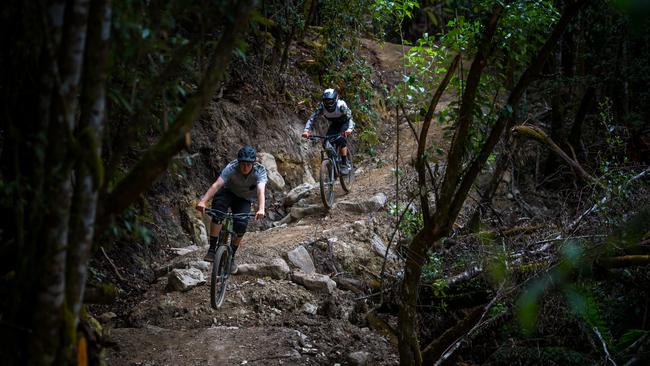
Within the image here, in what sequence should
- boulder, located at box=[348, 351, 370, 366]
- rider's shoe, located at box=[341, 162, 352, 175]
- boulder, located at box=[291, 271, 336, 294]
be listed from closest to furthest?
1. boulder, located at box=[348, 351, 370, 366]
2. boulder, located at box=[291, 271, 336, 294]
3. rider's shoe, located at box=[341, 162, 352, 175]

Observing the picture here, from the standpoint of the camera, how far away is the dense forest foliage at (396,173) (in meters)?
3.11

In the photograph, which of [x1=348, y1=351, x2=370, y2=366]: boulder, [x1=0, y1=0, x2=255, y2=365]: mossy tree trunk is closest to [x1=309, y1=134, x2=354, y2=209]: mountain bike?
[x1=348, y1=351, x2=370, y2=366]: boulder

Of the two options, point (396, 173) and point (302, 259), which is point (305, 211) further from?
point (396, 173)

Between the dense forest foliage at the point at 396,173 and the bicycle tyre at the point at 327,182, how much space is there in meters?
1.33

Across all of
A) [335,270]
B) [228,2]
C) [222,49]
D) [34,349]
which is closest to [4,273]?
[34,349]

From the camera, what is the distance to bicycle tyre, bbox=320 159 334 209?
10367mm

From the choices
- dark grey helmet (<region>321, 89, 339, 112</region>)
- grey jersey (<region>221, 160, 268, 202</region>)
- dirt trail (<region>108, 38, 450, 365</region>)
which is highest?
dark grey helmet (<region>321, 89, 339, 112</region>)

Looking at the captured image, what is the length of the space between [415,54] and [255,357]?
12.5 feet

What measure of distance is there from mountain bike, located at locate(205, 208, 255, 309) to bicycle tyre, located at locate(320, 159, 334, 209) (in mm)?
3180

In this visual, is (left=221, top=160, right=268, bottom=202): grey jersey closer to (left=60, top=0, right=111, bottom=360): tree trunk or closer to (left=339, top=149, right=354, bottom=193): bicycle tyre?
(left=60, top=0, right=111, bottom=360): tree trunk

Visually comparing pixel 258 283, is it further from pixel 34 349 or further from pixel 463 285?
pixel 34 349

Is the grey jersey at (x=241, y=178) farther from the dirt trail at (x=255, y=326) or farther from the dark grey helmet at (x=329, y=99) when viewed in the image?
the dark grey helmet at (x=329, y=99)

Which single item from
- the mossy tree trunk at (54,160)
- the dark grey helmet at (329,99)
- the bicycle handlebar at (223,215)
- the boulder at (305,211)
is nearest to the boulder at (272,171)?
the boulder at (305,211)

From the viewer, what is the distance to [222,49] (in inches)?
139
